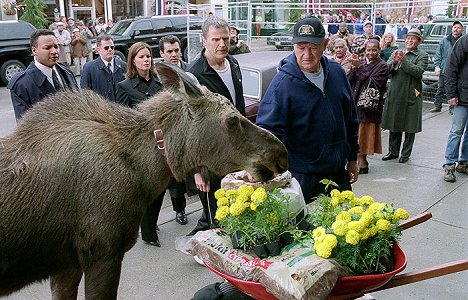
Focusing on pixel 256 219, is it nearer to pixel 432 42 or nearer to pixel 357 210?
pixel 357 210

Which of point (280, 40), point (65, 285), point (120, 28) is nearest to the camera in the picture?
point (65, 285)

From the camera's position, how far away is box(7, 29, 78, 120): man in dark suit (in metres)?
4.78

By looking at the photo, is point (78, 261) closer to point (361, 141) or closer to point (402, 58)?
point (361, 141)

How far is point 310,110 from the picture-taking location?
3.42 metres

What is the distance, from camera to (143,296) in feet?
13.7

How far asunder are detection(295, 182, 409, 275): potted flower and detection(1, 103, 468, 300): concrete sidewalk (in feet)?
6.48

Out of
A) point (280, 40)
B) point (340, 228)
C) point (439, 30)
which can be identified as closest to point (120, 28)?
point (280, 40)

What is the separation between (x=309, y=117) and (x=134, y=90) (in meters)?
2.36

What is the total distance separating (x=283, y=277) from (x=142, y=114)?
1.18m

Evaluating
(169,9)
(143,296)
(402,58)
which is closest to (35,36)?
(143,296)

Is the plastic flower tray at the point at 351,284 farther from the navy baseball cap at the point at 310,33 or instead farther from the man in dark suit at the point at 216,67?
the man in dark suit at the point at 216,67

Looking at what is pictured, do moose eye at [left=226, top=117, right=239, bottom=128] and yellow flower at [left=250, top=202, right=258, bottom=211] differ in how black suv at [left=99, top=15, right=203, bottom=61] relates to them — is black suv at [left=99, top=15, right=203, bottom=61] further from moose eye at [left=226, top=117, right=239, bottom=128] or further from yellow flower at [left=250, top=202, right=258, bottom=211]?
yellow flower at [left=250, top=202, right=258, bottom=211]

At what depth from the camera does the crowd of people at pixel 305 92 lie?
11.3 ft

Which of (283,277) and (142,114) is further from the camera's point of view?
(142,114)
